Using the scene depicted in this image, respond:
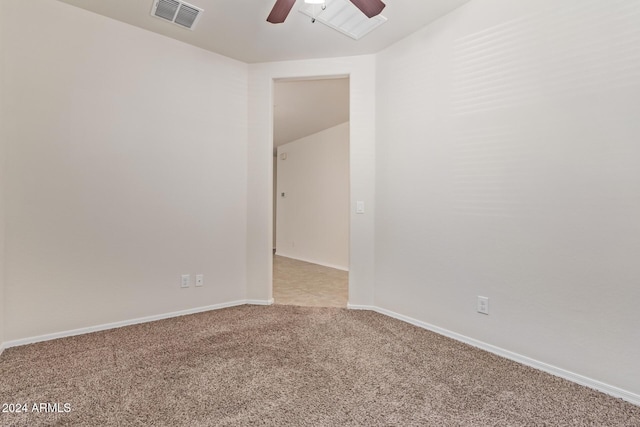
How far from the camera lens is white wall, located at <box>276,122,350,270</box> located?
5.52 meters

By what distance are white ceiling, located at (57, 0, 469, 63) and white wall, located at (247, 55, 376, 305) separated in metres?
0.13

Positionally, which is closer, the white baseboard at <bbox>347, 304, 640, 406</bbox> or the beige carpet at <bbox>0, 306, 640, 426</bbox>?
the beige carpet at <bbox>0, 306, 640, 426</bbox>

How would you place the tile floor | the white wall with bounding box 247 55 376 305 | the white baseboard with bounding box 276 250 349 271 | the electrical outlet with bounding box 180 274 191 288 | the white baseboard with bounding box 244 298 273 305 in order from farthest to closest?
the white baseboard with bounding box 276 250 349 271 < the tile floor < the white baseboard with bounding box 244 298 273 305 < the white wall with bounding box 247 55 376 305 < the electrical outlet with bounding box 180 274 191 288

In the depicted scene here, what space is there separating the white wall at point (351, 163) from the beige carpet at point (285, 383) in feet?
2.49

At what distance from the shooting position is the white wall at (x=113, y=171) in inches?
86.7

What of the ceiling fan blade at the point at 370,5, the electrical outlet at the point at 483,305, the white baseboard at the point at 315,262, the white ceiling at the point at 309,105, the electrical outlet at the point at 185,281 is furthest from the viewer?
the white baseboard at the point at 315,262

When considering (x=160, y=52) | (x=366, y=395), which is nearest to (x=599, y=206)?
(x=366, y=395)

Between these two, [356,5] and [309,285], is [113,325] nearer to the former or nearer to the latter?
[309,285]


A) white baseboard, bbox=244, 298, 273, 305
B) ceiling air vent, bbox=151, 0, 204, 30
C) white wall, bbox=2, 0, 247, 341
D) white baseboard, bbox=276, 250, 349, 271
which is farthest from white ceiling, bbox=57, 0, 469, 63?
white baseboard, bbox=276, 250, 349, 271

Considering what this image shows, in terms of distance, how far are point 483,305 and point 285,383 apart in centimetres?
150

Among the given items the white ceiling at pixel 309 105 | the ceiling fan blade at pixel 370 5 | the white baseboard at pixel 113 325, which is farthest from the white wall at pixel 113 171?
the ceiling fan blade at pixel 370 5

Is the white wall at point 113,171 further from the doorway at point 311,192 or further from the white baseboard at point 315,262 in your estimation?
the white baseboard at point 315,262

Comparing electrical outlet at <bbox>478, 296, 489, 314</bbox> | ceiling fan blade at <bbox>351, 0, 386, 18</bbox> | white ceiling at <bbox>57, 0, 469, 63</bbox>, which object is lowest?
electrical outlet at <bbox>478, 296, 489, 314</bbox>

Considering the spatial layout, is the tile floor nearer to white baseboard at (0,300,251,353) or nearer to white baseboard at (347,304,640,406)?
white baseboard at (0,300,251,353)
